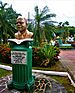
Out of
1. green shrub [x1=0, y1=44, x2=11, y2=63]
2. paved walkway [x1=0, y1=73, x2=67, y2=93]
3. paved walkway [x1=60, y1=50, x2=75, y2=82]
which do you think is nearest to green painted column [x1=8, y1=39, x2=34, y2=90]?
paved walkway [x1=0, y1=73, x2=67, y2=93]

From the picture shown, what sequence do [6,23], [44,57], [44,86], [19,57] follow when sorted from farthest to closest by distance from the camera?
1. [6,23]
2. [44,57]
3. [44,86]
4. [19,57]

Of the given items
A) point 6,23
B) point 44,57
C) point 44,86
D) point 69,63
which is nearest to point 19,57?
point 44,86

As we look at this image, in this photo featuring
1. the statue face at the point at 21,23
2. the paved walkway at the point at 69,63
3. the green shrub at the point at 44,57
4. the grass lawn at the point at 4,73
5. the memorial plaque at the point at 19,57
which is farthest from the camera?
the green shrub at the point at 44,57

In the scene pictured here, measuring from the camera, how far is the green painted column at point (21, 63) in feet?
19.5

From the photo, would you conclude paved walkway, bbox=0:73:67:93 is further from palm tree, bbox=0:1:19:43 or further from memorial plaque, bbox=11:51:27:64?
palm tree, bbox=0:1:19:43

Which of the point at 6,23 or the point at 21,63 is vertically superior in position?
the point at 6,23

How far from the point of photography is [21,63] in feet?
19.6

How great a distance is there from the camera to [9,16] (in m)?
15.8

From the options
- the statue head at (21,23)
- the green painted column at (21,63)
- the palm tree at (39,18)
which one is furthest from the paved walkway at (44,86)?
the palm tree at (39,18)

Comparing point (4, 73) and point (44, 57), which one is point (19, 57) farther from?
point (44, 57)

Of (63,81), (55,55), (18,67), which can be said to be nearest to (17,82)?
(18,67)

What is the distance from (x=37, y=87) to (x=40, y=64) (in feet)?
11.1

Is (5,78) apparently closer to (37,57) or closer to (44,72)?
(44,72)

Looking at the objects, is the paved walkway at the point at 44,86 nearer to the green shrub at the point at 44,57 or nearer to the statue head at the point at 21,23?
the statue head at the point at 21,23
